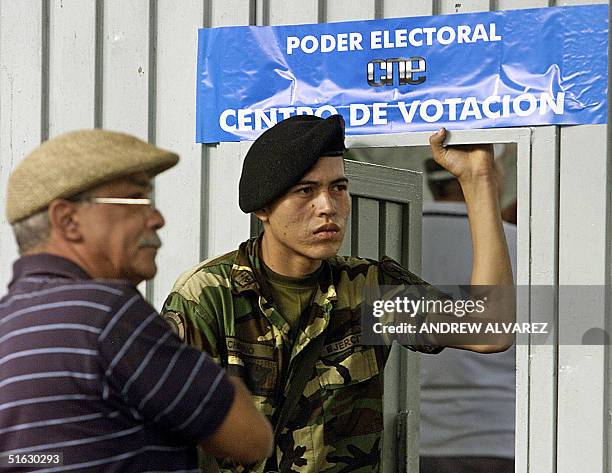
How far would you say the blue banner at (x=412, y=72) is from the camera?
374cm

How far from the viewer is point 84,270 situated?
2.41 m

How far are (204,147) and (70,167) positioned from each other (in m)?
1.82

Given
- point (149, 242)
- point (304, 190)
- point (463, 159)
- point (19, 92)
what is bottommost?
point (149, 242)

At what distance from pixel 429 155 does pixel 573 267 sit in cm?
328

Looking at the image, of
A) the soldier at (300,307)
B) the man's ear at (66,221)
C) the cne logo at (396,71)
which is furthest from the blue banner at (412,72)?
the man's ear at (66,221)

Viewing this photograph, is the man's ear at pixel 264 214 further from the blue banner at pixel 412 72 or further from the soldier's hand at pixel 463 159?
the soldier's hand at pixel 463 159

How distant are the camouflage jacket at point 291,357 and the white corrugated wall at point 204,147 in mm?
450

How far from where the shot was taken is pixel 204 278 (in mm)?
3695

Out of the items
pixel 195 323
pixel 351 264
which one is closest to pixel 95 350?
pixel 195 323

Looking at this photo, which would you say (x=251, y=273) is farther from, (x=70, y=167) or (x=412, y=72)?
(x=70, y=167)

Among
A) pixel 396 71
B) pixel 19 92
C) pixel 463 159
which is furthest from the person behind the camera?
pixel 19 92

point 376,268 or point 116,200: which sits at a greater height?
→ point 116,200

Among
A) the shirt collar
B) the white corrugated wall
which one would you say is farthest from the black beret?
the white corrugated wall

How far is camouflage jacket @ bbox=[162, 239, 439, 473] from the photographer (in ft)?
11.8
